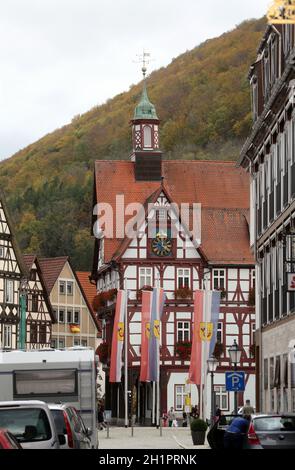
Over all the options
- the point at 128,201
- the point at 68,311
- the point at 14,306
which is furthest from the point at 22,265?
the point at 68,311

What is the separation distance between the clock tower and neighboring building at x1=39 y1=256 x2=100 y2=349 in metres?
11.7

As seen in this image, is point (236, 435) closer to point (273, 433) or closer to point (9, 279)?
point (273, 433)

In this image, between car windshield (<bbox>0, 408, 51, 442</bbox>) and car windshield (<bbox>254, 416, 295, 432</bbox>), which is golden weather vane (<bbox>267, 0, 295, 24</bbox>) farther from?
car windshield (<bbox>254, 416, 295, 432</bbox>)

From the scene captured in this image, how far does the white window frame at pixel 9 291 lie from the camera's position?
84.9m

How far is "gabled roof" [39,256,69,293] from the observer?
333 ft

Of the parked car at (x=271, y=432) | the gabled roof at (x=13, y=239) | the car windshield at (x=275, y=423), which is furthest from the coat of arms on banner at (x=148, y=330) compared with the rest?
the car windshield at (x=275, y=423)

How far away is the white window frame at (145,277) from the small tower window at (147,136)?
36.8ft

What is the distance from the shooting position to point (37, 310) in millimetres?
93188

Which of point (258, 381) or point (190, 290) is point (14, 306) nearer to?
point (190, 290)

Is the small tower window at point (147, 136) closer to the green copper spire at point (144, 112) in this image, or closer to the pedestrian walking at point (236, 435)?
the green copper spire at point (144, 112)

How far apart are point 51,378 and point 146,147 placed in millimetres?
60771

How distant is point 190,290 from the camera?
85.6 metres

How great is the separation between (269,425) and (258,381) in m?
26.6

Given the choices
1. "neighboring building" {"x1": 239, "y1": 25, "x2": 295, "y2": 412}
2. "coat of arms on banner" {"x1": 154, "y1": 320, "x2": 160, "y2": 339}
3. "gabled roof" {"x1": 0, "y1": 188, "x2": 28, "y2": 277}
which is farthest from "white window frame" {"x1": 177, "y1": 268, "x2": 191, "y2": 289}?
"neighboring building" {"x1": 239, "y1": 25, "x2": 295, "y2": 412}
